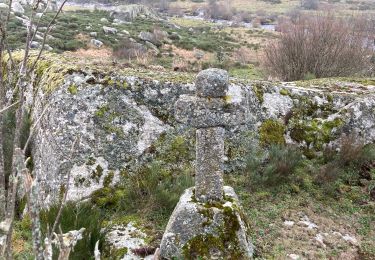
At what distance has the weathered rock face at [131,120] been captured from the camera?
17.9ft

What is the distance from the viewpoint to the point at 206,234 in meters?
4.14

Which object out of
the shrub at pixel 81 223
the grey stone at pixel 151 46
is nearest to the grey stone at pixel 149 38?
the grey stone at pixel 151 46

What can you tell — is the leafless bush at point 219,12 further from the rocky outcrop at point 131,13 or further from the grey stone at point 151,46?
the grey stone at point 151,46

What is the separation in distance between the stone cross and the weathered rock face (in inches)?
50.5

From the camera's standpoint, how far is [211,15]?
64.0 meters

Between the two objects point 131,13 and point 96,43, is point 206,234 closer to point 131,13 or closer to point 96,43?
point 96,43

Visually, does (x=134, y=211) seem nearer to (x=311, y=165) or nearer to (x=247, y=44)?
(x=311, y=165)

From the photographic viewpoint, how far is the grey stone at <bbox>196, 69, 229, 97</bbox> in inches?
158

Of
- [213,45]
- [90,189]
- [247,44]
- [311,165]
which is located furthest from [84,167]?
[247,44]

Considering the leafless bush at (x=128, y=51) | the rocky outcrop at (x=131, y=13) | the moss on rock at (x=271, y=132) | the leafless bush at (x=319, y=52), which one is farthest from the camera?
the rocky outcrop at (x=131, y=13)

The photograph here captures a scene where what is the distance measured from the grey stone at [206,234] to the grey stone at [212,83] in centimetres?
115

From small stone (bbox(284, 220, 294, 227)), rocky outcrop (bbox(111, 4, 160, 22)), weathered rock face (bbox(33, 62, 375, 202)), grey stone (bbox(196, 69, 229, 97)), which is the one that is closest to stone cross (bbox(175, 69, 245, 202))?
grey stone (bbox(196, 69, 229, 97))

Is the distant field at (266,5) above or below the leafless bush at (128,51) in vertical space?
above

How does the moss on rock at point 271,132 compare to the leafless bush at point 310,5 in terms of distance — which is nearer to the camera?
the moss on rock at point 271,132
